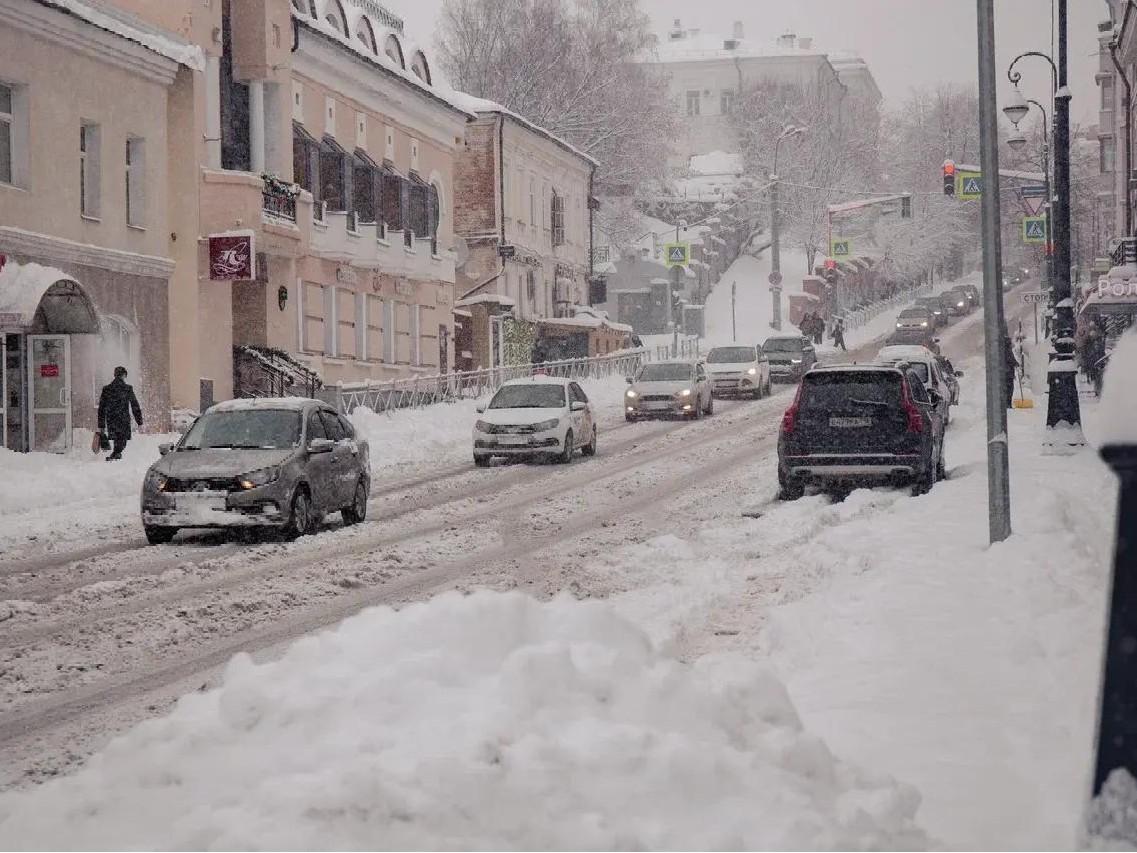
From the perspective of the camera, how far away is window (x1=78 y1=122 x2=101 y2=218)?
90.5ft

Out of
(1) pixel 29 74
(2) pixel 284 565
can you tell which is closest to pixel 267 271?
(1) pixel 29 74

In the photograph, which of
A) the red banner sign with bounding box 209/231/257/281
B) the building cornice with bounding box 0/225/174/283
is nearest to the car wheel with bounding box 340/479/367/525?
the building cornice with bounding box 0/225/174/283

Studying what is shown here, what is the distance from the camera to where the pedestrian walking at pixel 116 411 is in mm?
24906

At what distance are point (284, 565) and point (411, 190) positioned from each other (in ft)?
107

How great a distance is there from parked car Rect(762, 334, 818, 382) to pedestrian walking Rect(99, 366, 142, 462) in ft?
97.5

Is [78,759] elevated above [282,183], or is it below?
below

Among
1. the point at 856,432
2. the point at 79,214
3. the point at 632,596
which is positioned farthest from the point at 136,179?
the point at 632,596

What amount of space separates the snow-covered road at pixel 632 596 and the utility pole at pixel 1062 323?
7.89 ft

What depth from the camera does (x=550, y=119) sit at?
74.5m

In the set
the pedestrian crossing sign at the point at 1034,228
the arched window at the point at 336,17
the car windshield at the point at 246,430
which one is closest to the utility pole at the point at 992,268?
the car windshield at the point at 246,430

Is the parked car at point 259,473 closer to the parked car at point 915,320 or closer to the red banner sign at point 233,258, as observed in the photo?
the red banner sign at point 233,258

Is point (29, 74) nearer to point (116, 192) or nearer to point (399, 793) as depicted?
point (116, 192)

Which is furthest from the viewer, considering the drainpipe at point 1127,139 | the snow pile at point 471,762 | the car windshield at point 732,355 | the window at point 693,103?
the window at point 693,103

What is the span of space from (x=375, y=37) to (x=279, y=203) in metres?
11.5
